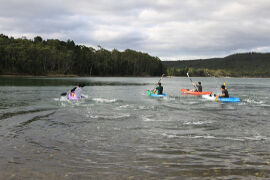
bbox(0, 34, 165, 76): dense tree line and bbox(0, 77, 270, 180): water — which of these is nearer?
bbox(0, 77, 270, 180): water

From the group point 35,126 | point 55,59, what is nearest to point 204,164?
point 35,126

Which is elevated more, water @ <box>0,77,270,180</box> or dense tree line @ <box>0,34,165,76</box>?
dense tree line @ <box>0,34,165,76</box>

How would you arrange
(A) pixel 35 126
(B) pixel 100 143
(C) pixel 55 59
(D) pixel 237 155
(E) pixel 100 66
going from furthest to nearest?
(E) pixel 100 66, (C) pixel 55 59, (A) pixel 35 126, (B) pixel 100 143, (D) pixel 237 155

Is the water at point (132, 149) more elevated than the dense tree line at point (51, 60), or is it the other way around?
the dense tree line at point (51, 60)

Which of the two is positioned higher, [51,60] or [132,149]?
[51,60]

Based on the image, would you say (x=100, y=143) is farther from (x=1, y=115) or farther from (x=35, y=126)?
(x=1, y=115)

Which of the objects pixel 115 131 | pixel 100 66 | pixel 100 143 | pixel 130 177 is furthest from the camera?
pixel 100 66

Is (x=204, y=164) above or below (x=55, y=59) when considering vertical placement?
below

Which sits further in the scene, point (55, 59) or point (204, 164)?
point (55, 59)

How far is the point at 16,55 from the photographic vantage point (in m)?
120

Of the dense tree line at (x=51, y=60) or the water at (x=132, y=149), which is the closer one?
the water at (x=132, y=149)

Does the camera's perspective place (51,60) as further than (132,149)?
Yes

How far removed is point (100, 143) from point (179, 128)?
16.9 feet

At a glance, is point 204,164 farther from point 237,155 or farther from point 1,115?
point 1,115
